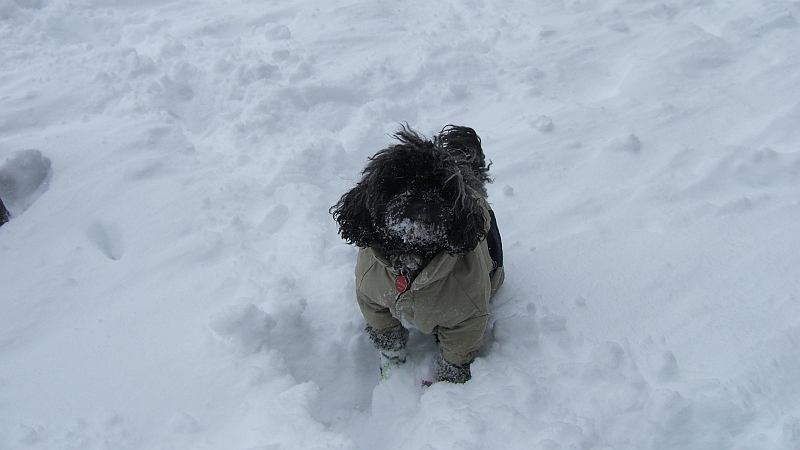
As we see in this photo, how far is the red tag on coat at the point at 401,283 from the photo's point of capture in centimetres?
249

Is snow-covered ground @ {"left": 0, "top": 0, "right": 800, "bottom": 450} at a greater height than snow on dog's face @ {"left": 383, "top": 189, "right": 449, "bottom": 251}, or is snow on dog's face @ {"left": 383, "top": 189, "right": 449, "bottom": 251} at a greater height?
snow on dog's face @ {"left": 383, "top": 189, "right": 449, "bottom": 251}

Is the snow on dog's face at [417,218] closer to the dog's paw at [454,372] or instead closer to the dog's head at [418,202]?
the dog's head at [418,202]

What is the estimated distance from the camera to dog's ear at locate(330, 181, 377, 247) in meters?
2.39

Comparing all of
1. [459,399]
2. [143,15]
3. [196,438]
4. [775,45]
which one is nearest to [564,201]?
[459,399]

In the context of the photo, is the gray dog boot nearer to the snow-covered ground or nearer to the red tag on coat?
the snow-covered ground

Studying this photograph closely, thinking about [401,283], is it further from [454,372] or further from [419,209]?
[454,372]

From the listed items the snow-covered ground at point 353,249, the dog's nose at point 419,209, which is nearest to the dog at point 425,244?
the dog's nose at point 419,209

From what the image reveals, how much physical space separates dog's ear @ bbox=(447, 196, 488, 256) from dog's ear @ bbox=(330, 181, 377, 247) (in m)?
0.39

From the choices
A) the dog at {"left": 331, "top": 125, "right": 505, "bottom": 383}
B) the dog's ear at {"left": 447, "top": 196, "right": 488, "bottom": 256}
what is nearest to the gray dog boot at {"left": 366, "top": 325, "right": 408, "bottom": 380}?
the dog at {"left": 331, "top": 125, "right": 505, "bottom": 383}

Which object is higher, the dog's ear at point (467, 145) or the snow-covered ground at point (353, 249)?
the dog's ear at point (467, 145)

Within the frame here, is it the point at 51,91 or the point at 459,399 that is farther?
the point at 51,91

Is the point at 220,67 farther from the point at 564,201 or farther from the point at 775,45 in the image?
the point at 775,45

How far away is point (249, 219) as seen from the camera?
3807 millimetres

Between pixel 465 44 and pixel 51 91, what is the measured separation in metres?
4.23
